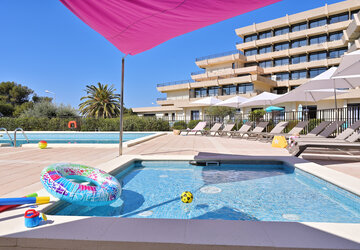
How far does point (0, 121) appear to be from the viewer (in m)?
20.8

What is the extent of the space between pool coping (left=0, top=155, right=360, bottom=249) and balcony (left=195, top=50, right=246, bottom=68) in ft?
121

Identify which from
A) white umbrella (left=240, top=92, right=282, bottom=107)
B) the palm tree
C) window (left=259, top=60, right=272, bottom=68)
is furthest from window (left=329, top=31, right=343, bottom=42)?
the palm tree

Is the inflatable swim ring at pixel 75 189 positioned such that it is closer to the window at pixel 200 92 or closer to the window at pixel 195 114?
the window at pixel 195 114

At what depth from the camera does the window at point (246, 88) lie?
1272 inches

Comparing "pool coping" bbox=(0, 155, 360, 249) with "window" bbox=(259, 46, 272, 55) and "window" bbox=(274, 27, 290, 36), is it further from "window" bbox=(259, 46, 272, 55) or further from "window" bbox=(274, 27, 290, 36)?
"window" bbox=(274, 27, 290, 36)

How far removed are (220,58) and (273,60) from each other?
8470 millimetres

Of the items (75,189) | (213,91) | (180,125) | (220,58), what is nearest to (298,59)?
(220,58)

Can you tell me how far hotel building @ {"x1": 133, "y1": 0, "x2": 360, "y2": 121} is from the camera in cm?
3058

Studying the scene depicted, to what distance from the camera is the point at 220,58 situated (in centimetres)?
3728

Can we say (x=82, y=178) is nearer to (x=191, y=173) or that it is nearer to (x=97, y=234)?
(x=97, y=234)

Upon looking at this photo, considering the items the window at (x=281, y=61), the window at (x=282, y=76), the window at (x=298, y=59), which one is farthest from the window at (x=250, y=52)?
the window at (x=298, y=59)

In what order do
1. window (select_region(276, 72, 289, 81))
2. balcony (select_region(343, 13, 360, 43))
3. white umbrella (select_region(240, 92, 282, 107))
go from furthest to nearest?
1. window (select_region(276, 72, 289, 81))
2. balcony (select_region(343, 13, 360, 43))
3. white umbrella (select_region(240, 92, 282, 107))

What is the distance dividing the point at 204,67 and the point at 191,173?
37.7 metres

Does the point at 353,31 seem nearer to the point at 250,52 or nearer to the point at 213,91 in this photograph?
the point at 250,52
